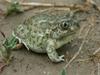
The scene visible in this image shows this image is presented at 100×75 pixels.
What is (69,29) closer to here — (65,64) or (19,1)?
(65,64)

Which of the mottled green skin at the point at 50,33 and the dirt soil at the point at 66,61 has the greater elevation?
the mottled green skin at the point at 50,33

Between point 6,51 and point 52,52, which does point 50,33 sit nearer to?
point 52,52

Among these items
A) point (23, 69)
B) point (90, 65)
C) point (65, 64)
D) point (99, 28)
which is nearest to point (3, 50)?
point (23, 69)

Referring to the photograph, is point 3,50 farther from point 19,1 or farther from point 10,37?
point 19,1

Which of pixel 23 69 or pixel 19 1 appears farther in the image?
pixel 19 1

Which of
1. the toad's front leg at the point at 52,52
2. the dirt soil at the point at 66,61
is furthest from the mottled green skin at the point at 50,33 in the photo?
the dirt soil at the point at 66,61

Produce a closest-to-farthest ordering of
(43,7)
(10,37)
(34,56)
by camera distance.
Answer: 1. (34,56)
2. (10,37)
3. (43,7)

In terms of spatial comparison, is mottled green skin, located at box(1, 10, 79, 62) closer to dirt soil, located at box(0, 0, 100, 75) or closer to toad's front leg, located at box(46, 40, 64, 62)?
toad's front leg, located at box(46, 40, 64, 62)

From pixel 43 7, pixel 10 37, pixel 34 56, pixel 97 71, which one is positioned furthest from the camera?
pixel 43 7

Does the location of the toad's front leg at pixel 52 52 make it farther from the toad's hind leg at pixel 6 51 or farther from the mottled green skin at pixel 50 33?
the toad's hind leg at pixel 6 51

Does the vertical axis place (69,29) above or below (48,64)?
above
